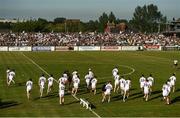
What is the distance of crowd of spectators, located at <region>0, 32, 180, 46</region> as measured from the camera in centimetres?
12606

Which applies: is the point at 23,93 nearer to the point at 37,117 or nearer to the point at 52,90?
the point at 52,90

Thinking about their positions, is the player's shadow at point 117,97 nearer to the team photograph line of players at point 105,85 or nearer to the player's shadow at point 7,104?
the team photograph line of players at point 105,85

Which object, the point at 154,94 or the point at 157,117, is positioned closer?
the point at 157,117

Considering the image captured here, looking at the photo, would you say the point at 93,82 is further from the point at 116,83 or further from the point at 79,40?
the point at 79,40

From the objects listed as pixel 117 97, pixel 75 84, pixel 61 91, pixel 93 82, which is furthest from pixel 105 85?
pixel 75 84

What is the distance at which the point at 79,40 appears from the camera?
132 m

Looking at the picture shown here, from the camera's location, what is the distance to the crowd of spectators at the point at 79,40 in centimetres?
12606

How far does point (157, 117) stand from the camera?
30.9m

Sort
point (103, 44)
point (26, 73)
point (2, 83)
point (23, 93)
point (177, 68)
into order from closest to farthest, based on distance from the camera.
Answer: point (23, 93), point (2, 83), point (26, 73), point (177, 68), point (103, 44)

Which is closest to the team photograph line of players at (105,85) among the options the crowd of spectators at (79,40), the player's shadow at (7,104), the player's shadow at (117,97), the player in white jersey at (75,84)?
the player in white jersey at (75,84)

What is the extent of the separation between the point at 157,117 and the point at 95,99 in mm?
8162

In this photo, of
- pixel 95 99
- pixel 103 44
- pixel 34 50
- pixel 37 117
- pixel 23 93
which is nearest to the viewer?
pixel 37 117

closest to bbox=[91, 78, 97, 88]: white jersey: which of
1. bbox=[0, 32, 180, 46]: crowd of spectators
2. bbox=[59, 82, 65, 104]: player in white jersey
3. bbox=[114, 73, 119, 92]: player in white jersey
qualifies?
bbox=[114, 73, 119, 92]: player in white jersey

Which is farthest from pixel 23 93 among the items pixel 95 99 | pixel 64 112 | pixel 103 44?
pixel 103 44
